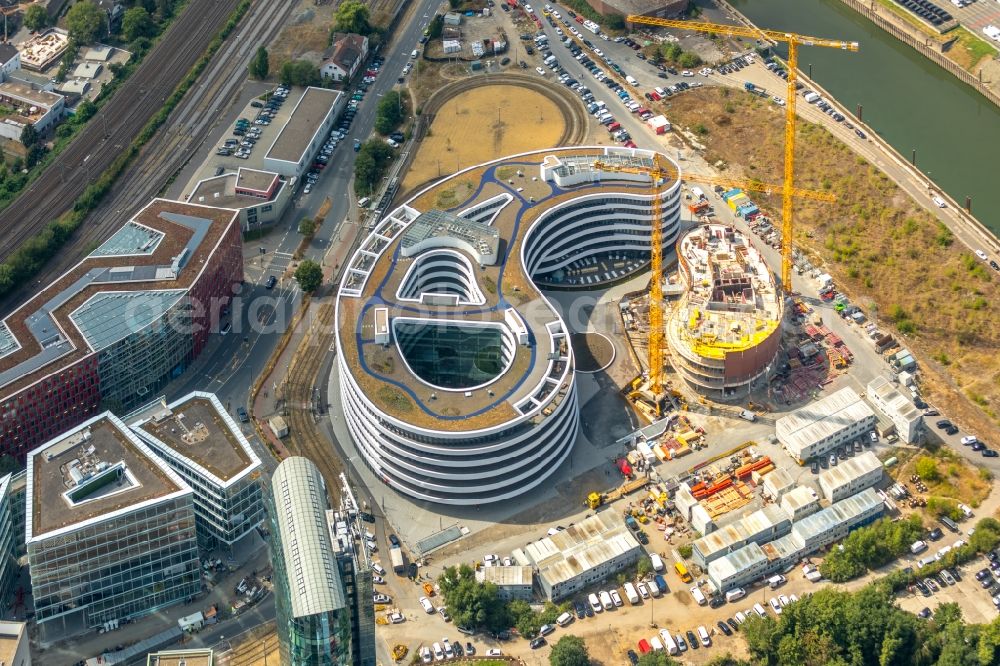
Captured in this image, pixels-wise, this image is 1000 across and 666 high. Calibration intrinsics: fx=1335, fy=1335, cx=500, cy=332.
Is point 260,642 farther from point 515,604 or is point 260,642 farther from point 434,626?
point 515,604

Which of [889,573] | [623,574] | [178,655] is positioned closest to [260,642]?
[178,655]

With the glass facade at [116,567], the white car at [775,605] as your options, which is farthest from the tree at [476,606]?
the glass facade at [116,567]

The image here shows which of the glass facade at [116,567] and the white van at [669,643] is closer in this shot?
the glass facade at [116,567]

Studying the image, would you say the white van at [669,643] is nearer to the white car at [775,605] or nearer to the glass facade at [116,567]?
the white car at [775,605]

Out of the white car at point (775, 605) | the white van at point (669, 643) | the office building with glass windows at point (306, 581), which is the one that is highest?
the office building with glass windows at point (306, 581)

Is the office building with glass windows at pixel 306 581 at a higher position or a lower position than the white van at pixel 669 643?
higher

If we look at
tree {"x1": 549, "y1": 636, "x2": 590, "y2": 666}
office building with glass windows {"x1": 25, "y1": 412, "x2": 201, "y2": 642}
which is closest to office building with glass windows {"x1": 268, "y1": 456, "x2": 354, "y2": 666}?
office building with glass windows {"x1": 25, "y1": 412, "x2": 201, "y2": 642}

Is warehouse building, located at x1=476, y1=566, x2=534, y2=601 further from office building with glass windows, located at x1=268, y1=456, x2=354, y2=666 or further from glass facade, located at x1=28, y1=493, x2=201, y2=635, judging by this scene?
glass facade, located at x1=28, y1=493, x2=201, y2=635
